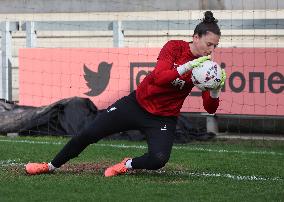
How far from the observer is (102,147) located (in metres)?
13.4

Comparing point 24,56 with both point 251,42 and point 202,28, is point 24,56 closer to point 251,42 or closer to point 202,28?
point 251,42

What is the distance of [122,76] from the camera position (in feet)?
53.4

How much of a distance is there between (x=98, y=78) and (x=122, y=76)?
498 mm

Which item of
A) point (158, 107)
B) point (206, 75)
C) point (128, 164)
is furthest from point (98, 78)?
point (206, 75)

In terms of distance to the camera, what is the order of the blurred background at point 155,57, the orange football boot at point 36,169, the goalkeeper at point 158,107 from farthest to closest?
the blurred background at point 155,57, the orange football boot at point 36,169, the goalkeeper at point 158,107

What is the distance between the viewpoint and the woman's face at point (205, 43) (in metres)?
8.57

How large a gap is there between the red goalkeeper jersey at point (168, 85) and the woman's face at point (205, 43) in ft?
0.52

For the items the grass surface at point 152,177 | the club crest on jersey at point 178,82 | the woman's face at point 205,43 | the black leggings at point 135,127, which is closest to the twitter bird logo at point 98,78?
the grass surface at point 152,177

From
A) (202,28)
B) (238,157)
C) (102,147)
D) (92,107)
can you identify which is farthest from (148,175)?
(92,107)

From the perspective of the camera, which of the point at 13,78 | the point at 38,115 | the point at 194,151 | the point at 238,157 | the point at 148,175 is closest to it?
the point at 148,175

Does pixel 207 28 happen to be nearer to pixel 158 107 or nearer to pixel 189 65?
pixel 189 65

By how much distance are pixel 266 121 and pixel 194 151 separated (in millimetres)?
3778

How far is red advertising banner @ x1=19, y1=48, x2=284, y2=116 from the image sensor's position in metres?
15.2

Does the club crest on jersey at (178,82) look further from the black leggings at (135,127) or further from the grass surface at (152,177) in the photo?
the grass surface at (152,177)
